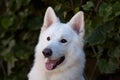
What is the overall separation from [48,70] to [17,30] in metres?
2.31

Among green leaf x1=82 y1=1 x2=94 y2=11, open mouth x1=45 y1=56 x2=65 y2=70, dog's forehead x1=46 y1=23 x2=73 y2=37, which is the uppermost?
dog's forehead x1=46 y1=23 x2=73 y2=37

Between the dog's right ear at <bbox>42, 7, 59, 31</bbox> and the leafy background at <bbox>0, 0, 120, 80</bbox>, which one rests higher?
the dog's right ear at <bbox>42, 7, 59, 31</bbox>

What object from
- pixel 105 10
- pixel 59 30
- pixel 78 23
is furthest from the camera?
pixel 105 10

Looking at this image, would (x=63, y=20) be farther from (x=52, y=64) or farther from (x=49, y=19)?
(x=52, y=64)

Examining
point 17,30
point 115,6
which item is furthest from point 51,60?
point 17,30

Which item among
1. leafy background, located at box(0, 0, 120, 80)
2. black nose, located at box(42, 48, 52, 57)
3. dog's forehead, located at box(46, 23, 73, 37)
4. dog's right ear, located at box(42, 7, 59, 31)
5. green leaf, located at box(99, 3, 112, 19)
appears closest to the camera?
black nose, located at box(42, 48, 52, 57)

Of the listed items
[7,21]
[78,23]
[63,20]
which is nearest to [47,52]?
[78,23]

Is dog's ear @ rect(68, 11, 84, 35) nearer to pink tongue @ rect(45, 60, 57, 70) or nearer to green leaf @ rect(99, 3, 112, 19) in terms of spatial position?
pink tongue @ rect(45, 60, 57, 70)

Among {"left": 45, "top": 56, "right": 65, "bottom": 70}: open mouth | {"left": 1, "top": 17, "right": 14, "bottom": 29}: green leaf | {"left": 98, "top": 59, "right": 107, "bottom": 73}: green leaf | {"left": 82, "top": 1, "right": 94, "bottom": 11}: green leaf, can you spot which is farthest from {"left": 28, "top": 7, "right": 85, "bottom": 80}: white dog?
{"left": 1, "top": 17, "right": 14, "bottom": 29}: green leaf

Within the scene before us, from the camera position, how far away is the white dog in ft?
15.1

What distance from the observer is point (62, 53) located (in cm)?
460

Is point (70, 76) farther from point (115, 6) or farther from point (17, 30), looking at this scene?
point (17, 30)

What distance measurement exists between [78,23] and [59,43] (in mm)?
350

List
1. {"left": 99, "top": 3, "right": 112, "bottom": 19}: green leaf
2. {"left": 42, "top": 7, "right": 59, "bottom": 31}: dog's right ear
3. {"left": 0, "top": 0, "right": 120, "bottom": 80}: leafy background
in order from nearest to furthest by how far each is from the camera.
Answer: {"left": 42, "top": 7, "right": 59, "bottom": 31}: dog's right ear < {"left": 99, "top": 3, "right": 112, "bottom": 19}: green leaf < {"left": 0, "top": 0, "right": 120, "bottom": 80}: leafy background
